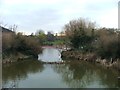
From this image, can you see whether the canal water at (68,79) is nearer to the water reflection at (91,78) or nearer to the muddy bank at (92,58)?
the water reflection at (91,78)

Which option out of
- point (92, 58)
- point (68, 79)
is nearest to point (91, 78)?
point (68, 79)

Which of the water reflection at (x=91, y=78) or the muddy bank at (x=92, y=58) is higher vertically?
the muddy bank at (x=92, y=58)

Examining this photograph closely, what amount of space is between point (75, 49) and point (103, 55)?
10.6 metres

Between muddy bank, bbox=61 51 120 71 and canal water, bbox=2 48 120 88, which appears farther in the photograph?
muddy bank, bbox=61 51 120 71

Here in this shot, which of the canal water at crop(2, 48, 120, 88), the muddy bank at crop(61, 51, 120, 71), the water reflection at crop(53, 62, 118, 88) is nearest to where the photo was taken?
the canal water at crop(2, 48, 120, 88)

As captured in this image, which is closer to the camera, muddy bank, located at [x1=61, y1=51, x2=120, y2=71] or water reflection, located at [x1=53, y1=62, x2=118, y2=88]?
water reflection, located at [x1=53, y1=62, x2=118, y2=88]

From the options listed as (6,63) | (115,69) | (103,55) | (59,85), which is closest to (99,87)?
(59,85)

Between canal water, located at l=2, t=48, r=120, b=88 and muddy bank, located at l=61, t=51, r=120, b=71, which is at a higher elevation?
muddy bank, located at l=61, t=51, r=120, b=71

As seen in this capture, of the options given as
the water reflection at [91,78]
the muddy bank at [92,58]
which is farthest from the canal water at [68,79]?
the muddy bank at [92,58]

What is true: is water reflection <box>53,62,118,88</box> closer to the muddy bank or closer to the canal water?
the canal water

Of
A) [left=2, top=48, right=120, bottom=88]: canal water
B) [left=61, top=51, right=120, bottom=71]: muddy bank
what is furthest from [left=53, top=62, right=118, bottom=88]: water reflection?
[left=61, top=51, right=120, bottom=71]: muddy bank

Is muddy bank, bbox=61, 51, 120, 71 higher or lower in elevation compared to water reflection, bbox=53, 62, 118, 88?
higher

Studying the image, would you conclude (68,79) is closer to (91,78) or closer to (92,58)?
(91,78)

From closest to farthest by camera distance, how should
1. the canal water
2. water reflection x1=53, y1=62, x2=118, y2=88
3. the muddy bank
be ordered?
the canal water < water reflection x1=53, y1=62, x2=118, y2=88 < the muddy bank
